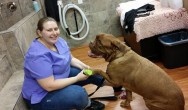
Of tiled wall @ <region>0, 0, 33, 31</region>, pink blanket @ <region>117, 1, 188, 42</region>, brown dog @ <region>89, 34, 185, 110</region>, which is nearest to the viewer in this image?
brown dog @ <region>89, 34, 185, 110</region>

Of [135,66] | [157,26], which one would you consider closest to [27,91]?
[135,66]

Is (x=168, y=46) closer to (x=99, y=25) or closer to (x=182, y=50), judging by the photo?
(x=182, y=50)

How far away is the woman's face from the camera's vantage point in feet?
Result: 6.00

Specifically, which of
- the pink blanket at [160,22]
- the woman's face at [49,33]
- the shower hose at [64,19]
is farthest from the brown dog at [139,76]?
the shower hose at [64,19]

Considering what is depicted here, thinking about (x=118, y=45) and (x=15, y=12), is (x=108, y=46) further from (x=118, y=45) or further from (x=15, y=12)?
(x=15, y=12)

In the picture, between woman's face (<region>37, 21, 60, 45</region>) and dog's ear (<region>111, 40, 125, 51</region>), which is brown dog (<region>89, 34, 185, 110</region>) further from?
woman's face (<region>37, 21, 60, 45</region>)

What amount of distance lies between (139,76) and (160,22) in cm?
120

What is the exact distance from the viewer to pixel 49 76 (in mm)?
1771

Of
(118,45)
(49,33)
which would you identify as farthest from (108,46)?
(49,33)

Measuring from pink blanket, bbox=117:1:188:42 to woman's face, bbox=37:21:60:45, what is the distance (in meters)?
1.26

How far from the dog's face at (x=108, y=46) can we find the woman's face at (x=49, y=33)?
33cm

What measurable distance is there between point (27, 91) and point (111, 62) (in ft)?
2.46

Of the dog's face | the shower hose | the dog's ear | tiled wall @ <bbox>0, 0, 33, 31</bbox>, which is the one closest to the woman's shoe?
the dog's face

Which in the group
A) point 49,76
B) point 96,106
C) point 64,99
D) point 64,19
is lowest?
point 96,106
